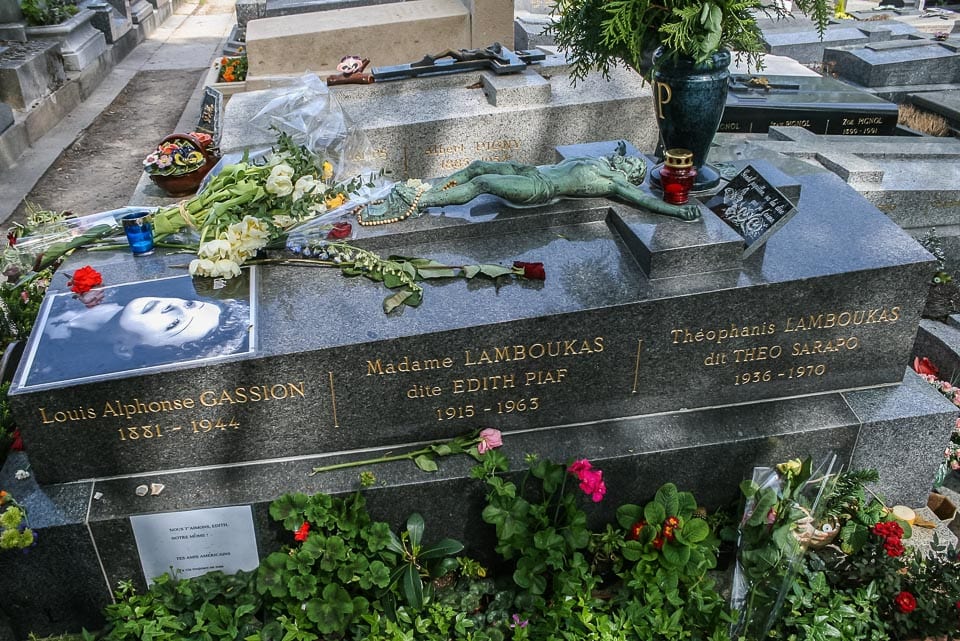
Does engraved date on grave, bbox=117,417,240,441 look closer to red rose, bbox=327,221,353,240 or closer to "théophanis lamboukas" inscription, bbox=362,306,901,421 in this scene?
"théophanis lamboukas" inscription, bbox=362,306,901,421

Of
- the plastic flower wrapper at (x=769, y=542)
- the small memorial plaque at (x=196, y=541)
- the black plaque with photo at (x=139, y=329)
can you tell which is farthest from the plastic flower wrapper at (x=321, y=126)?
the plastic flower wrapper at (x=769, y=542)

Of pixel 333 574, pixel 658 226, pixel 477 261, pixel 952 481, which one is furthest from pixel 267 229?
pixel 952 481

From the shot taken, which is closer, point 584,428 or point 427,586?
point 427,586

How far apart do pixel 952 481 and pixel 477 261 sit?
2.91 metres

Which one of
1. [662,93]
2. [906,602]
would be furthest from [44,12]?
[906,602]

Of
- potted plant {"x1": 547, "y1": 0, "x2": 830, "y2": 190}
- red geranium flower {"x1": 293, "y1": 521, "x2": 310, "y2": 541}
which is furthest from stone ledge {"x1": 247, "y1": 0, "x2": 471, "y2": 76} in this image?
red geranium flower {"x1": 293, "y1": 521, "x2": 310, "y2": 541}

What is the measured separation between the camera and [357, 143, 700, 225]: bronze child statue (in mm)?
4375

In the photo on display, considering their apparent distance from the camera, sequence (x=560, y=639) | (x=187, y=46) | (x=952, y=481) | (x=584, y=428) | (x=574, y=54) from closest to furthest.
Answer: (x=560, y=639), (x=584, y=428), (x=952, y=481), (x=574, y=54), (x=187, y=46)

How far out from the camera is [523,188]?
436 cm

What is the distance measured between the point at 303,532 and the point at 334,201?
Result: 2.01 meters

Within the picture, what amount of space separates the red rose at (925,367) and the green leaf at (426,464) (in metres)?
3.21

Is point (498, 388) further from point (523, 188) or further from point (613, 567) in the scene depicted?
point (523, 188)

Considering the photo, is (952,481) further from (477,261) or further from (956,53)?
(956,53)

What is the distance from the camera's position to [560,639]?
3385 millimetres
